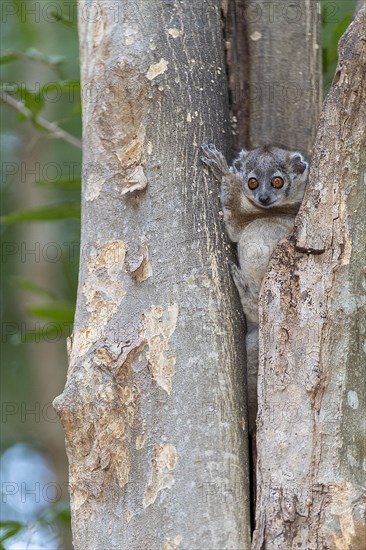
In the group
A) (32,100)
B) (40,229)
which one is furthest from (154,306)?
(40,229)

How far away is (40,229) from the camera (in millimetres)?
7004

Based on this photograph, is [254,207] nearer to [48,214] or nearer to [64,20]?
[48,214]

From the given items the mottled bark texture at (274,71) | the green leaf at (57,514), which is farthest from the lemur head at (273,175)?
the green leaf at (57,514)

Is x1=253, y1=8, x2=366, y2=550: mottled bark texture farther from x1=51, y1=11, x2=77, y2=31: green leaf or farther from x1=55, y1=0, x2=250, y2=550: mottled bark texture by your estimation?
x1=51, y1=11, x2=77, y2=31: green leaf

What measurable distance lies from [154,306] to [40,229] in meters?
3.66

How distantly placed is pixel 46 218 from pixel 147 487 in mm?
2149

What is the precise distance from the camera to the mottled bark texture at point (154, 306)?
3.24 m

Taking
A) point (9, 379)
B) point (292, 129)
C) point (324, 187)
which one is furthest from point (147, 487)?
point (9, 379)

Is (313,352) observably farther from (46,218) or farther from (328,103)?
(46,218)

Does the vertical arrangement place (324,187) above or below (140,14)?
below

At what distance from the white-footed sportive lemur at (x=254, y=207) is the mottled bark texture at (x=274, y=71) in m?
0.21

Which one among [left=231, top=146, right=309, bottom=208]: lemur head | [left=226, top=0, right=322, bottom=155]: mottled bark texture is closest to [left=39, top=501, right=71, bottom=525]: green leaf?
[left=231, top=146, right=309, bottom=208]: lemur head

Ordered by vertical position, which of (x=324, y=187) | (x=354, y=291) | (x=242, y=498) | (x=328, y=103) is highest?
(x=328, y=103)

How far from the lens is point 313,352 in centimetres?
332
